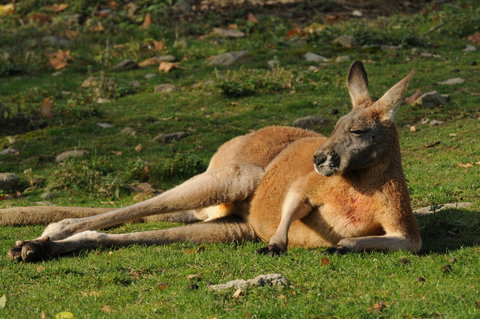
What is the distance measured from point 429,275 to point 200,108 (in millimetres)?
8780

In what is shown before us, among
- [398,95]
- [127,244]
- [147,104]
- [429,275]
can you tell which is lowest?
[147,104]

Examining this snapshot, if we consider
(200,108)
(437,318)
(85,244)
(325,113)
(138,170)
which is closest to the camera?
(437,318)

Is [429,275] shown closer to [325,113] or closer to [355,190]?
[355,190]

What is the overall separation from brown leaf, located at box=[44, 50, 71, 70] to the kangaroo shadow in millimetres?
11714

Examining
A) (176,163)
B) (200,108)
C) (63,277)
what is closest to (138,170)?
(176,163)

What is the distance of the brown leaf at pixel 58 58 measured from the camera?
17609mm

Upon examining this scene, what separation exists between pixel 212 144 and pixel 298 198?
5.46m

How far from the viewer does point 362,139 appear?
6410 millimetres

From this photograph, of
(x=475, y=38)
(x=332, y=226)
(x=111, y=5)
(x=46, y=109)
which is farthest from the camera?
(x=111, y=5)

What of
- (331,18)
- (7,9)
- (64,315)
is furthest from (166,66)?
(64,315)

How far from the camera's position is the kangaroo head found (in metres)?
6.35

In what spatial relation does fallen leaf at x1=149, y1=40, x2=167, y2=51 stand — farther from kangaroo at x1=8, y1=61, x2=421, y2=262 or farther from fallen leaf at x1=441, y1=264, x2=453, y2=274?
fallen leaf at x1=441, y1=264, x2=453, y2=274

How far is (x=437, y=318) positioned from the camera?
15.6 feet

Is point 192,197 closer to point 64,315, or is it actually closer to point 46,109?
point 64,315
